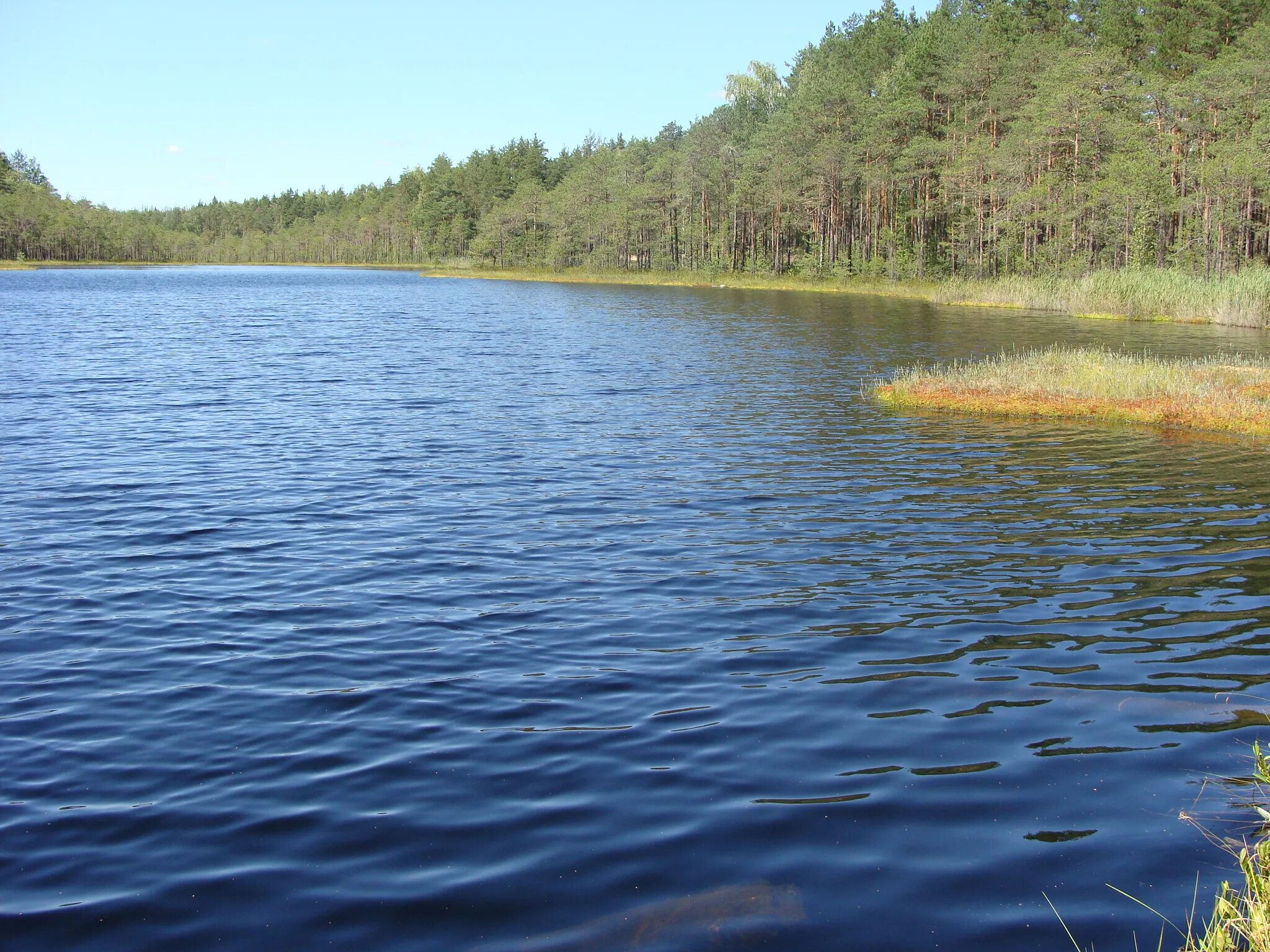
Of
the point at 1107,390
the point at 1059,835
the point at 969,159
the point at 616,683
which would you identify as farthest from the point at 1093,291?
the point at 1059,835

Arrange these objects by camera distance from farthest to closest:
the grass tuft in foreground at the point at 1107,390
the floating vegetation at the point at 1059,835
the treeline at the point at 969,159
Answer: the treeline at the point at 969,159 < the grass tuft in foreground at the point at 1107,390 < the floating vegetation at the point at 1059,835

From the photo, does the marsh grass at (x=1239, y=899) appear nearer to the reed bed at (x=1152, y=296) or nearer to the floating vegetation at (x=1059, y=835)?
the floating vegetation at (x=1059, y=835)

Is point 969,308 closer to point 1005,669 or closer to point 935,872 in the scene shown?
point 1005,669

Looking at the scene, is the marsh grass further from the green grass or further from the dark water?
the green grass

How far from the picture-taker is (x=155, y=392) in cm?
3002

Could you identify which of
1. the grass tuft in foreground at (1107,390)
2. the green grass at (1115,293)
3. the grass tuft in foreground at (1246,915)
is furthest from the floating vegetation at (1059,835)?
the green grass at (1115,293)

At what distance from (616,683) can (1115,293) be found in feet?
172

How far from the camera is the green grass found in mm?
48031

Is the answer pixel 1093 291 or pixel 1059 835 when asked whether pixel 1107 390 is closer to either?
pixel 1059 835

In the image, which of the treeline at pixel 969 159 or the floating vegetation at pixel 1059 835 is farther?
the treeline at pixel 969 159

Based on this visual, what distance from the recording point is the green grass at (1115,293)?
4803 centimetres

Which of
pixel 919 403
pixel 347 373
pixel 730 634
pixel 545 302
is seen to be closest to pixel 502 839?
pixel 730 634

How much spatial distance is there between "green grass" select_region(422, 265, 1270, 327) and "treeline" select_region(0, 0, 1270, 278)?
4.44 m

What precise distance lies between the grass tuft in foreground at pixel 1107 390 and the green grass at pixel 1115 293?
1924 centimetres
